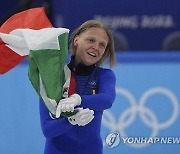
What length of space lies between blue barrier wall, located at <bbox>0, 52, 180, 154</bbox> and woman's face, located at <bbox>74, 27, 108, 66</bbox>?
1.30 metres

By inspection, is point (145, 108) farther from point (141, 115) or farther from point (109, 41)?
point (109, 41)

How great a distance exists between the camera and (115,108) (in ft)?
13.5

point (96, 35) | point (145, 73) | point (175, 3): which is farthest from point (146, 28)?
point (96, 35)

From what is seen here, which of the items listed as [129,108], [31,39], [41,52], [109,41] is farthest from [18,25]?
[129,108]

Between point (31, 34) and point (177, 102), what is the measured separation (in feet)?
5.66

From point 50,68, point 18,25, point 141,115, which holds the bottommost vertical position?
point 141,115

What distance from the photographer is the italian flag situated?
2.54 m

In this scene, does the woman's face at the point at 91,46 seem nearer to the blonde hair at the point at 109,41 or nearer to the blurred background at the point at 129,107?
the blonde hair at the point at 109,41

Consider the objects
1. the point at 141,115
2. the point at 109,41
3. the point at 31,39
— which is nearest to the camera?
the point at 31,39

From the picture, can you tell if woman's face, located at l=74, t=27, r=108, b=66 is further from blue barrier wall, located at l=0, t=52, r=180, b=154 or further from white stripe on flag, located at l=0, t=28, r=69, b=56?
Answer: blue barrier wall, located at l=0, t=52, r=180, b=154

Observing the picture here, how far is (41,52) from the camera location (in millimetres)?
2584

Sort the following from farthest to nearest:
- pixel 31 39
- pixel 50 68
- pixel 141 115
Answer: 1. pixel 141 115
2. pixel 31 39
3. pixel 50 68

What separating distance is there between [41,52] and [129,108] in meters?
1.63

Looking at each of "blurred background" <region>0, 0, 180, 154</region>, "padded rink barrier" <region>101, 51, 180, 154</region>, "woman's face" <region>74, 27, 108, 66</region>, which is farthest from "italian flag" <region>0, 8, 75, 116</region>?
"padded rink barrier" <region>101, 51, 180, 154</region>
